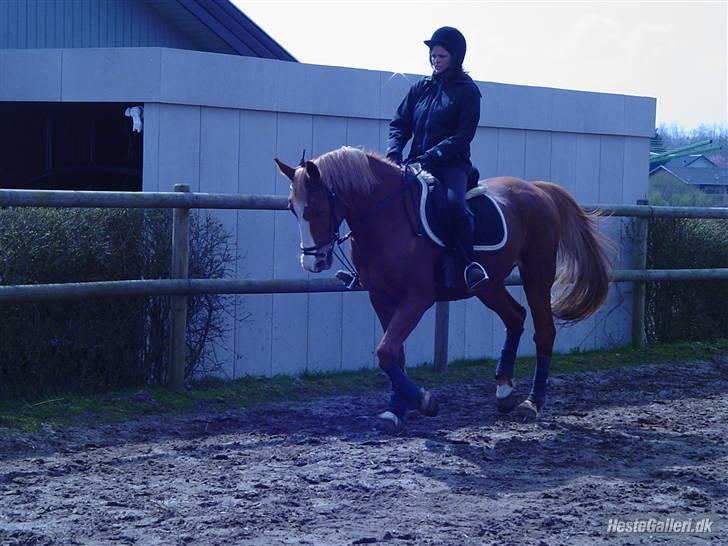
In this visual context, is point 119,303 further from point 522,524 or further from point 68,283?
point 522,524

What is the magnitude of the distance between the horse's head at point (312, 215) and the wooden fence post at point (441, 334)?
268cm

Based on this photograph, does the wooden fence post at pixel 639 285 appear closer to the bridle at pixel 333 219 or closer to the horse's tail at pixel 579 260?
the horse's tail at pixel 579 260

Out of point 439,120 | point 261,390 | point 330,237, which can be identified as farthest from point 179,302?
point 439,120

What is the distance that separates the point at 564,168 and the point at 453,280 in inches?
160

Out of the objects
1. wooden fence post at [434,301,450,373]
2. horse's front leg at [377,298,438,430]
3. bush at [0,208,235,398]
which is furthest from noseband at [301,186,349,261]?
wooden fence post at [434,301,450,373]

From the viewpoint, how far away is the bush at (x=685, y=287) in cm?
1083

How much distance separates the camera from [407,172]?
688cm

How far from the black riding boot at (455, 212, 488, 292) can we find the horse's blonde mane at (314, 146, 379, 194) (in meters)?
0.70

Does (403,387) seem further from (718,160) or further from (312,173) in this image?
(718,160)

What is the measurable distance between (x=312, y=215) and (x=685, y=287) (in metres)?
6.08

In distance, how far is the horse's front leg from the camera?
653cm

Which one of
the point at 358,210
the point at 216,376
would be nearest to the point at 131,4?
the point at 216,376

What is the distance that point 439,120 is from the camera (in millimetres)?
7043

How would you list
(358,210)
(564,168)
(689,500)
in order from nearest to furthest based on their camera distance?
(689,500)
(358,210)
(564,168)
